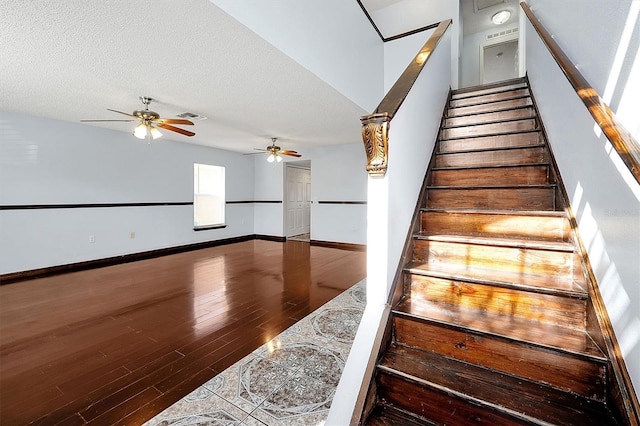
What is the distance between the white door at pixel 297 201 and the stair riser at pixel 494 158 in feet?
17.6

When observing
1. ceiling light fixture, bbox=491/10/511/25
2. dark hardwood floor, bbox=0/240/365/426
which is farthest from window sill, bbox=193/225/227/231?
ceiling light fixture, bbox=491/10/511/25

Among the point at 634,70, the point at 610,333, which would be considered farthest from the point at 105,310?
the point at 634,70

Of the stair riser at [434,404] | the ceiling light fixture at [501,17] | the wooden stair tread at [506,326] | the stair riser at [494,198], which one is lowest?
the stair riser at [434,404]

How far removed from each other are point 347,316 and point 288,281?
1.31 m

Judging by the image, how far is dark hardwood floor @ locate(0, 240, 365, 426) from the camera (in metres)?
1.65

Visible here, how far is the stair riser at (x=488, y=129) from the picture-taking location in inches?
98.2

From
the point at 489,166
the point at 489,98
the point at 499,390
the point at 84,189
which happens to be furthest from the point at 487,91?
the point at 84,189

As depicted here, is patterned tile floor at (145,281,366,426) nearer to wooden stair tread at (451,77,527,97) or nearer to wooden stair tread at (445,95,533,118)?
wooden stair tread at (445,95,533,118)

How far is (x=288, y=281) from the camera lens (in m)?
3.84

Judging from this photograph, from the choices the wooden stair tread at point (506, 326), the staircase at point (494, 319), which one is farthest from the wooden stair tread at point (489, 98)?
the wooden stair tread at point (506, 326)

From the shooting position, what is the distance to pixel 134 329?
2484 millimetres

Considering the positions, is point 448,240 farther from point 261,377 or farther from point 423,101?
point 261,377

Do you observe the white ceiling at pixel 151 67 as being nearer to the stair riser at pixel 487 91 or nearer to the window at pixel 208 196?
the stair riser at pixel 487 91

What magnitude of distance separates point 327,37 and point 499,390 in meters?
3.12
